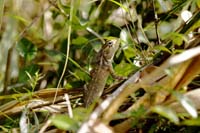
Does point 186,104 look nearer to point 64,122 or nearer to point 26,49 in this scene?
A: point 64,122

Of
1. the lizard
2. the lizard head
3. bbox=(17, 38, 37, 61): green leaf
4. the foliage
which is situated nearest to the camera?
the foliage

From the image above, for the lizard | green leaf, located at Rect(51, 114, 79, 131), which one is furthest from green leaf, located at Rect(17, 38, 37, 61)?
green leaf, located at Rect(51, 114, 79, 131)

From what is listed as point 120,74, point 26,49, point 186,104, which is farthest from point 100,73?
point 26,49

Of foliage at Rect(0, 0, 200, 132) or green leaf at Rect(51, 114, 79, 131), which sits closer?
green leaf at Rect(51, 114, 79, 131)

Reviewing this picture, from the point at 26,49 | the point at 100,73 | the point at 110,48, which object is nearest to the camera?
the point at 100,73

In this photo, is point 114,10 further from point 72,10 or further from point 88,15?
point 72,10

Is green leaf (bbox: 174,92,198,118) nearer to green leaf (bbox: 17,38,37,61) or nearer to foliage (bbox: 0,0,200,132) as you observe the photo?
foliage (bbox: 0,0,200,132)
